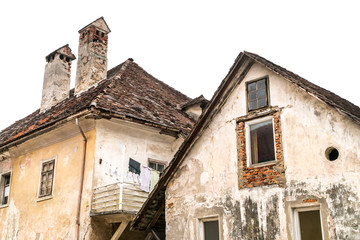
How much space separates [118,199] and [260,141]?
4866mm

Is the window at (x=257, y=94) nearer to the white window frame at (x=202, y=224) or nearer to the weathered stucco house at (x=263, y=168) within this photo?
the weathered stucco house at (x=263, y=168)

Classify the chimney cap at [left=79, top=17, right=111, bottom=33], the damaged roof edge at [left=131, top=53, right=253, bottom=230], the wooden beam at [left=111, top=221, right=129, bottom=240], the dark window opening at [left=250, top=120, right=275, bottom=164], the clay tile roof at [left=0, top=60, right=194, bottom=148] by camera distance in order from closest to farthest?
1. the dark window opening at [left=250, top=120, right=275, bottom=164]
2. the damaged roof edge at [left=131, top=53, right=253, bottom=230]
3. the wooden beam at [left=111, top=221, right=129, bottom=240]
4. the clay tile roof at [left=0, top=60, right=194, bottom=148]
5. the chimney cap at [left=79, top=17, right=111, bottom=33]

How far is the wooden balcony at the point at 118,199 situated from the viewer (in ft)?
41.8

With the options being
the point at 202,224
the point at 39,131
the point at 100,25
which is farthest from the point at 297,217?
the point at 100,25

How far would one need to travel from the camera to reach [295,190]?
29.4ft

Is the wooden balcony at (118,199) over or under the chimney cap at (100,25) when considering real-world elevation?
under

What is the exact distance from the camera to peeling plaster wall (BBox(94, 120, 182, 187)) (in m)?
14.1

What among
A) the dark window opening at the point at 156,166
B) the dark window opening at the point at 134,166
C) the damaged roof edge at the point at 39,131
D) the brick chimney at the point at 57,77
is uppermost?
the brick chimney at the point at 57,77

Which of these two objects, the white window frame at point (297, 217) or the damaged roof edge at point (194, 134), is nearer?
the white window frame at point (297, 217)

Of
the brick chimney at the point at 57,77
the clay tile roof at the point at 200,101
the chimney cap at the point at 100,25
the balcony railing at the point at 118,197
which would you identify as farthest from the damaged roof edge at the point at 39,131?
the clay tile roof at the point at 200,101

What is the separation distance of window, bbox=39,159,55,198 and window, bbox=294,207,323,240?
929 centimetres

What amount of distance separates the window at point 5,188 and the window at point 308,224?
1246 centimetres

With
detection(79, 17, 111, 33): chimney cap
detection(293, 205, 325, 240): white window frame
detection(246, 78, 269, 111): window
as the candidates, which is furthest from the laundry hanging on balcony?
detection(79, 17, 111, 33): chimney cap

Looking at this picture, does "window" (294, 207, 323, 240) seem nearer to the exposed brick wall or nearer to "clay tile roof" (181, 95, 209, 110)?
the exposed brick wall
